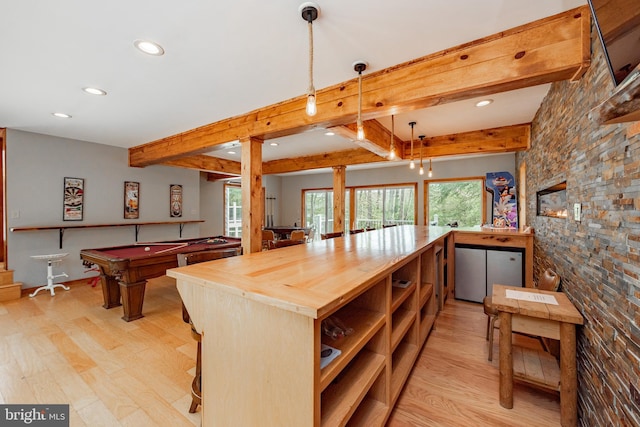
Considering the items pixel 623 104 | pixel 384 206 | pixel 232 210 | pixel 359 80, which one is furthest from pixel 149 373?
pixel 384 206

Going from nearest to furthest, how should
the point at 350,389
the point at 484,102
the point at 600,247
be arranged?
the point at 350,389 → the point at 600,247 → the point at 484,102

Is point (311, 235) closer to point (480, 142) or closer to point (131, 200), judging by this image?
point (131, 200)

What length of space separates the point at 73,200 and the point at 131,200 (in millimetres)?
868

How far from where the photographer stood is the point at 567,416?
1.55m

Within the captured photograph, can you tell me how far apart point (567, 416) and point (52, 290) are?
19.9 feet

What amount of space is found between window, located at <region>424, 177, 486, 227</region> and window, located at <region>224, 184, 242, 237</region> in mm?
5269

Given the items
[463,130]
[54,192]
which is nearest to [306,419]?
[463,130]

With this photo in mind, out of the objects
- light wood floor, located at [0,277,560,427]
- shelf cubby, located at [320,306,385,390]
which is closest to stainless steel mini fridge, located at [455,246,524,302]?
light wood floor, located at [0,277,560,427]

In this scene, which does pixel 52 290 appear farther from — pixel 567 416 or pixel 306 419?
pixel 567 416

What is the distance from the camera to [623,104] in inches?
28.6

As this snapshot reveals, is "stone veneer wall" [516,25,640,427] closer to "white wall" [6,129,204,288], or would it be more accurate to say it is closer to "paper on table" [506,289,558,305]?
"paper on table" [506,289,558,305]

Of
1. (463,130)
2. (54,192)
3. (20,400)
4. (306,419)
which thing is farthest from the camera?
(54,192)

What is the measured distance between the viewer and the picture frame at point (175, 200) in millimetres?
5871

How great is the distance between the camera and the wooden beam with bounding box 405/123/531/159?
3.54 metres
